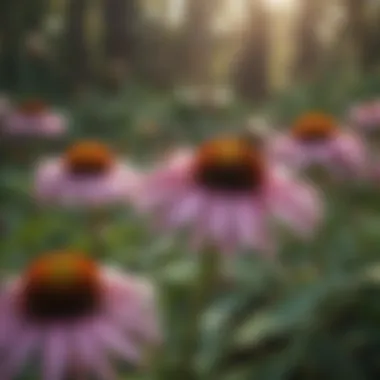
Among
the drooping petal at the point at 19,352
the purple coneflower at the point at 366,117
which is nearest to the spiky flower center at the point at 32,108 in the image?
the purple coneflower at the point at 366,117

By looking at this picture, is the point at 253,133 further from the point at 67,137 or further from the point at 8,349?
the point at 8,349

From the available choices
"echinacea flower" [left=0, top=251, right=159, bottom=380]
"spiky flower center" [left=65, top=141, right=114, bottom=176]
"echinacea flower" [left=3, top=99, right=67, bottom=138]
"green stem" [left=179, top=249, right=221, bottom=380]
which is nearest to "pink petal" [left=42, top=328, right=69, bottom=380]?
"echinacea flower" [left=0, top=251, right=159, bottom=380]

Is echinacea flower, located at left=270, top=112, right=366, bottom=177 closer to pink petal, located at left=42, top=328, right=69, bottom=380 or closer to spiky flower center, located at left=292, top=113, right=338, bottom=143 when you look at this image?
spiky flower center, located at left=292, top=113, right=338, bottom=143

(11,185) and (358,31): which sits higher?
(358,31)

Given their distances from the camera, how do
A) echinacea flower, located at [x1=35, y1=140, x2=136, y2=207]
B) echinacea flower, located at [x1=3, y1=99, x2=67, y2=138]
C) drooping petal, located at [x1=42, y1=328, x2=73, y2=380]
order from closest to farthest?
drooping petal, located at [x1=42, y1=328, x2=73, y2=380] < echinacea flower, located at [x1=35, y1=140, x2=136, y2=207] < echinacea flower, located at [x1=3, y1=99, x2=67, y2=138]

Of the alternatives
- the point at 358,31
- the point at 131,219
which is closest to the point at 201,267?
the point at 131,219

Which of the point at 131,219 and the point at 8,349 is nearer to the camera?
the point at 8,349

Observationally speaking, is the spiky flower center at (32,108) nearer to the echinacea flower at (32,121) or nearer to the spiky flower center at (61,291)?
the echinacea flower at (32,121)

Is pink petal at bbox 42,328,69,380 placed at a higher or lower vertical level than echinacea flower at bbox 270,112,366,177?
lower
